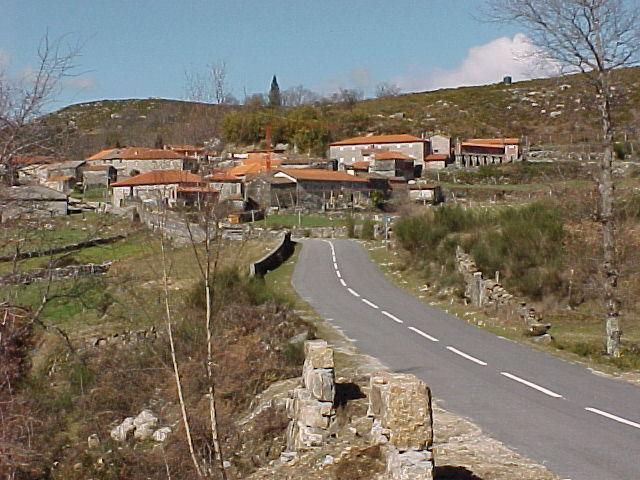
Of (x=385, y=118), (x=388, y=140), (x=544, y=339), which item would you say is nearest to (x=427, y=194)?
(x=388, y=140)

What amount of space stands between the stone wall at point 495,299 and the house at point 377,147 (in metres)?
70.7

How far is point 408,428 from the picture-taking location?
625 centimetres

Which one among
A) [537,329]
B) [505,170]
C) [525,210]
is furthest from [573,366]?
[505,170]

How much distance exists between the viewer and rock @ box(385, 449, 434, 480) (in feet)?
19.6

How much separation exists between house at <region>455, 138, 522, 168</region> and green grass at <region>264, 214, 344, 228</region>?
34.9 meters

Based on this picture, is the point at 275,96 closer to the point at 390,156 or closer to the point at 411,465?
the point at 390,156

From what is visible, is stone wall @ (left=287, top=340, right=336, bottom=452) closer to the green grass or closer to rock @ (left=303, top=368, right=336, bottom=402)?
rock @ (left=303, top=368, right=336, bottom=402)

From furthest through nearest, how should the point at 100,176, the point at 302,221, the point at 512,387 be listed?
1. the point at 100,176
2. the point at 302,221
3. the point at 512,387

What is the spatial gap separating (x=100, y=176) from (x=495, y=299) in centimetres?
7328

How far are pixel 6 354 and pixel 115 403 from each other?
6.48 m

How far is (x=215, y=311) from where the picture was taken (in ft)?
A: 56.1

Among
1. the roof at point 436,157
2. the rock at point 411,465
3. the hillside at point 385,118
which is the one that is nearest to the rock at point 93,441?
the rock at point 411,465

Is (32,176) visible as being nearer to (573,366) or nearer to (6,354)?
(6,354)

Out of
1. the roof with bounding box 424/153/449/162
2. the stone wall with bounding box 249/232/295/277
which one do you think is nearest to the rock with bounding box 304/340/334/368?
the stone wall with bounding box 249/232/295/277
